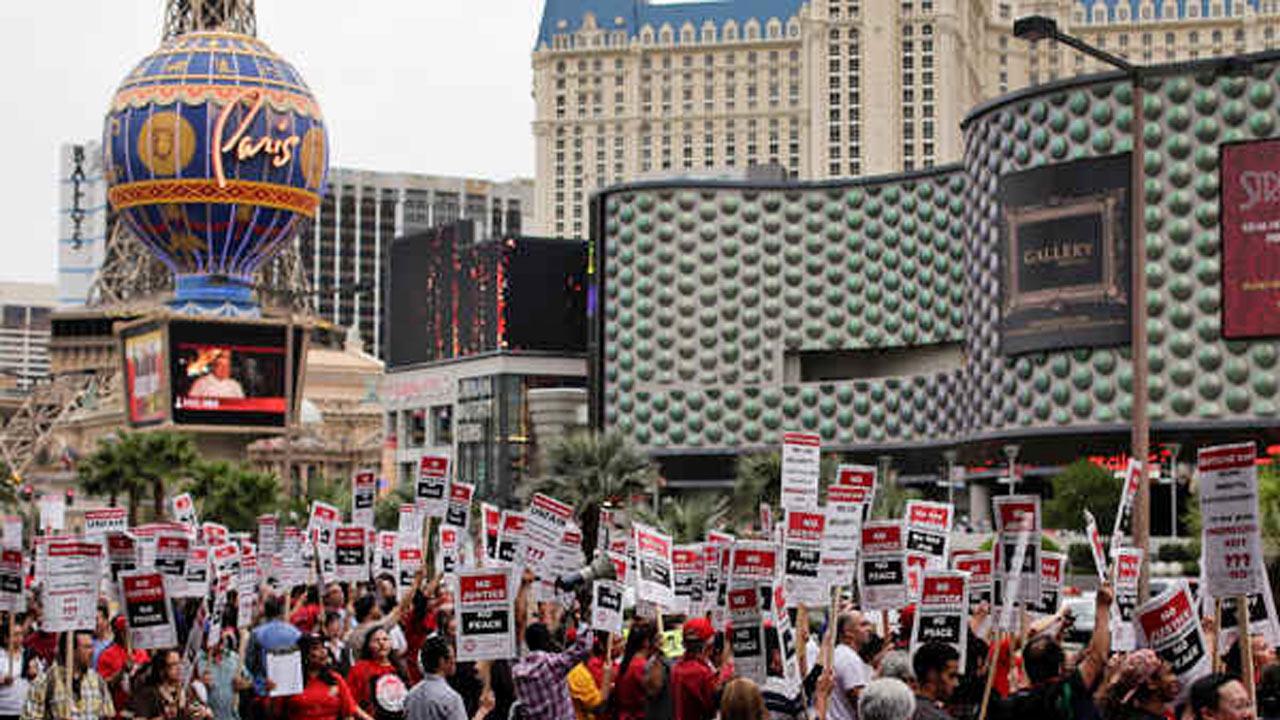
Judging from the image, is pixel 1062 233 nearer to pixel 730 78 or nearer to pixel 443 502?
pixel 443 502

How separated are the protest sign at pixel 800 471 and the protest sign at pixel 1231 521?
3.12 metres

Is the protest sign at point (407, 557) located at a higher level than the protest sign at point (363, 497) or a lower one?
lower

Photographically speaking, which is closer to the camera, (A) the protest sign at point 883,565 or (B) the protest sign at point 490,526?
(A) the protest sign at point 883,565

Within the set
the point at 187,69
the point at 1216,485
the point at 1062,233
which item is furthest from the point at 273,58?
the point at 1216,485

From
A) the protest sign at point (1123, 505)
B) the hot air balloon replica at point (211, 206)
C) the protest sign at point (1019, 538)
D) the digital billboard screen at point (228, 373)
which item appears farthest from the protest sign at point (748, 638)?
the digital billboard screen at point (228, 373)

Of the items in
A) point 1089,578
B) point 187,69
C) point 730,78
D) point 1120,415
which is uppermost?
point 730,78

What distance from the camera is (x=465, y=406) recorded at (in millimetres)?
110938

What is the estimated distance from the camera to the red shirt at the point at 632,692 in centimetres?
1361

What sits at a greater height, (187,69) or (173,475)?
(187,69)

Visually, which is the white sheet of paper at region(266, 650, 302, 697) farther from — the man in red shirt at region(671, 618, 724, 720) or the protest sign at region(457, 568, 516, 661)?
the man in red shirt at region(671, 618, 724, 720)

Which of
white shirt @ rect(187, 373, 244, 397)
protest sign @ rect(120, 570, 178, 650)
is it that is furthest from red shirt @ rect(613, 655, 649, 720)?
white shirt @ rect(187, 373, 244, 397)

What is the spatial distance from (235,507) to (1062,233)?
29.9 m

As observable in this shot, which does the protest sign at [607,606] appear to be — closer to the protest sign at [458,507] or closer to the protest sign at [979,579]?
the protest sign at [979,579]

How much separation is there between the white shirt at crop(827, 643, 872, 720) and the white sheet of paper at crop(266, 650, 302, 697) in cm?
355
